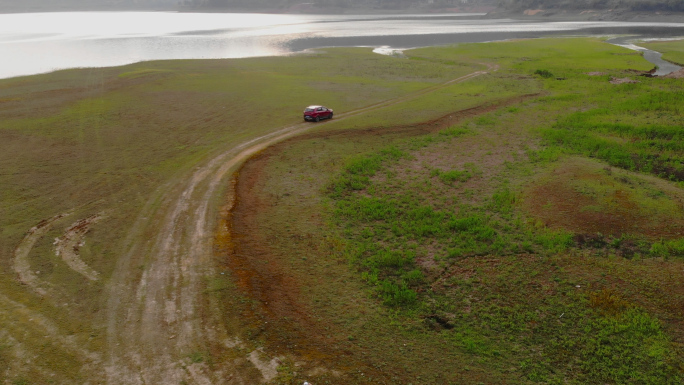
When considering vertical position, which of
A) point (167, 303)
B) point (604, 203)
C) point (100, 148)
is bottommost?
point (604, 203)

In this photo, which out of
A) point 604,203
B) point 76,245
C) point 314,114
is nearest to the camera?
point 76,245

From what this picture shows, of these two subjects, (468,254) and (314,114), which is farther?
(314,114)

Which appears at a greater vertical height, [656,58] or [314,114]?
[656,58]

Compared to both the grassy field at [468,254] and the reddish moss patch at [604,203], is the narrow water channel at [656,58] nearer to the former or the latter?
the grassy field at [468,254]

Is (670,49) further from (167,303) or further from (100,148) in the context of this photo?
(167,303)

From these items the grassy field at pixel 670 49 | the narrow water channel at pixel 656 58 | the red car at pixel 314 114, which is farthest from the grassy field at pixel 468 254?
the grassy field at pixel 670 49

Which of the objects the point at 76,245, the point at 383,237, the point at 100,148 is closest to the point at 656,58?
the point at 383,237

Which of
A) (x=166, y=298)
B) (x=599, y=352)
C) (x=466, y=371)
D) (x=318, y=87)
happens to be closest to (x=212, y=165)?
(x=166, y=298)
